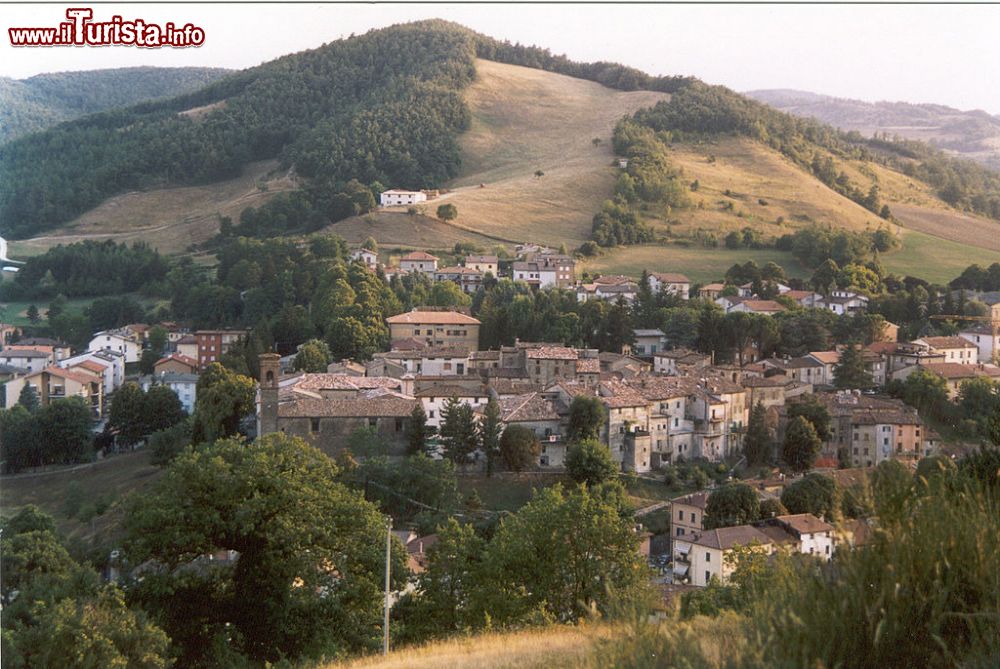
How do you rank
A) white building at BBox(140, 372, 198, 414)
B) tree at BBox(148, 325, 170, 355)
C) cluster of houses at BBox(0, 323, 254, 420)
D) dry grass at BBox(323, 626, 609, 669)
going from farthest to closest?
tree at BBox(148, 325, 170, 355) → cluster of houses at BBox(0, 323, 254, 420) → white building at BBox(140, 372, 198, 414) → dry grass at BBox(323, 626, 609, 669)

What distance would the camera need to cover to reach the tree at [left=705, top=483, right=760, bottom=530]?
79.1 ft

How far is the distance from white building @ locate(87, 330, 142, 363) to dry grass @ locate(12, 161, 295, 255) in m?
18.7

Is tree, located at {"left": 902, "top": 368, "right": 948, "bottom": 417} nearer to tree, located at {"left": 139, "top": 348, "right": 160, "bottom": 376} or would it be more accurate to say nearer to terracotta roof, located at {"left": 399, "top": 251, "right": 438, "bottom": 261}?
terracotta roof, located at {"left": 399, "top": 251, "right": 438, "bottom": 261}

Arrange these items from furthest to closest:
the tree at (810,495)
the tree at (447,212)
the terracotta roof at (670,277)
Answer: the tree at (447,212) → the terracotta roof at (670,277) → the tree at (810,495)

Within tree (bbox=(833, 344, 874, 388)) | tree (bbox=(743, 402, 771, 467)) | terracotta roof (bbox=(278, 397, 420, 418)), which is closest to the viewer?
terracotta roof (bbox=(278, 397, 420, 418))

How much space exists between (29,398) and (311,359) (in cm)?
1047

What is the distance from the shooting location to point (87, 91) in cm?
12375

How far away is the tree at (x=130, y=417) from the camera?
34781 millimetres

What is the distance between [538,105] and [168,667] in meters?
84.1

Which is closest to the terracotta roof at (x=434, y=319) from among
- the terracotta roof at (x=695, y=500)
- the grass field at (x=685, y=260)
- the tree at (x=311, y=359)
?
the tree at (x=311, y=359)

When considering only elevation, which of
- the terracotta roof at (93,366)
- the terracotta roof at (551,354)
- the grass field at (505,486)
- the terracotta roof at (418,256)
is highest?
the terracotta roof at (418,256)

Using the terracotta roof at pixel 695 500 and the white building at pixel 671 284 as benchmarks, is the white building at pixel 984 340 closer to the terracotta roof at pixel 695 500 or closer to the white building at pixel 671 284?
the white building at pixel 671 284

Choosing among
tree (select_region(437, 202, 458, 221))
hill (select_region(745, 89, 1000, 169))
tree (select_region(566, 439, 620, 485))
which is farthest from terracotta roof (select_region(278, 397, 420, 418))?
hill (select_region(745, 89, 1000, 169))

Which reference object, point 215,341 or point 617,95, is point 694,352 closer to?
point 215,341
